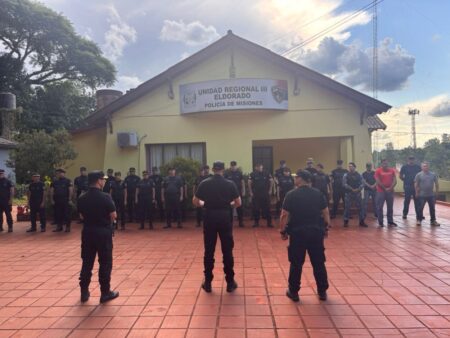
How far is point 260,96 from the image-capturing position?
11.7 metres

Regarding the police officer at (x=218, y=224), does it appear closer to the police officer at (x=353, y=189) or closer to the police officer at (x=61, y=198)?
the police officer at (x=353, y=189)

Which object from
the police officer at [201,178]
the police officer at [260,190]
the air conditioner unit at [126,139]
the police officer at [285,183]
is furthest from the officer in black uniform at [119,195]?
the police officer at [285,183]

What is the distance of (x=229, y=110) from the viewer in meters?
11.7

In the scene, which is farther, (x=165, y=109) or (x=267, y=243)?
(x=165, y=109)

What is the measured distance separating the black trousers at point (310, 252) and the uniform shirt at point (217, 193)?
3.21 ft

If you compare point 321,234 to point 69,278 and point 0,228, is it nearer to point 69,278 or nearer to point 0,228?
point 69,278

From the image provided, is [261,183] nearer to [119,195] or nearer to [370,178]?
[370,178]

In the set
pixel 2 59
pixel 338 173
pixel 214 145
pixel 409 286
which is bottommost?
pixel 409 286

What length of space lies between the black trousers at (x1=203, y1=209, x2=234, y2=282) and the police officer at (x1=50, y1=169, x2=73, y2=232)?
6.04m

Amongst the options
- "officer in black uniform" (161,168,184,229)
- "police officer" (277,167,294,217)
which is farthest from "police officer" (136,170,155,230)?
"police officer" (277,167,294,217)

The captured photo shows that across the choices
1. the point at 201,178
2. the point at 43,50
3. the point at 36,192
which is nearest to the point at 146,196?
the point at 201,178

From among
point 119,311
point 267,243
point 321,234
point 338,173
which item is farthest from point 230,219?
point 338,173

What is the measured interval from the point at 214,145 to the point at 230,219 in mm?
7683

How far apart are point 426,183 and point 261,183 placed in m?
4.18
